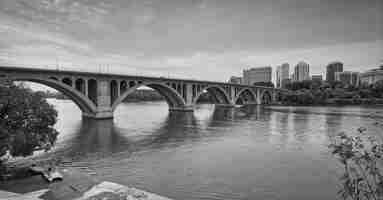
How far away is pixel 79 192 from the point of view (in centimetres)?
845

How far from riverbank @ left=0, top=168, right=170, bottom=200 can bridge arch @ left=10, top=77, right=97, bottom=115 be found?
2824cm

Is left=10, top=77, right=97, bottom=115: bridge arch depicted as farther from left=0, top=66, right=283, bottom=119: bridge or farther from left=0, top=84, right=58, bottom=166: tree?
left=0, top=84, right=58, bottom=166: tree

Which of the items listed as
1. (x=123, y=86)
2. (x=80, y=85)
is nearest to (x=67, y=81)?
(x=80, y=85)

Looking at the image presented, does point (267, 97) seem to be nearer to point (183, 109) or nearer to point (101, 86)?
point (183, 109)

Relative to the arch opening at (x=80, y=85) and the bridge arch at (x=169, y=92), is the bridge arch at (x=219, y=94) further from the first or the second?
the arch opening at (x=80, y=85)

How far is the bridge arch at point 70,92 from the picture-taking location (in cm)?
3219

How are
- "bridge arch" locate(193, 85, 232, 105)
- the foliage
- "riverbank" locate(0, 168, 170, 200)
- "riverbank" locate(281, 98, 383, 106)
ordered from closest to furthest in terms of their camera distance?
the foliage
"riverbank" locate(0, 168, 170, 200)
"bridge arch" locate(193, 85, 232, 105)
"riverbank" locate(281, 98, 383, 106)

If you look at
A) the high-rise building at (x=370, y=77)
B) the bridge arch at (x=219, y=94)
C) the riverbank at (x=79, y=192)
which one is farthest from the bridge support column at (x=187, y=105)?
the high-rise building at (x=370, y=77)

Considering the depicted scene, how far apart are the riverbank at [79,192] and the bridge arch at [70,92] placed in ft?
92.7

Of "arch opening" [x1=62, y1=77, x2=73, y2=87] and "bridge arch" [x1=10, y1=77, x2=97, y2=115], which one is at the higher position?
"arch opening" [x1=62, y1=77, x2=73, y2=87]

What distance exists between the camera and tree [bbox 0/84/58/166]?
9.62 metres

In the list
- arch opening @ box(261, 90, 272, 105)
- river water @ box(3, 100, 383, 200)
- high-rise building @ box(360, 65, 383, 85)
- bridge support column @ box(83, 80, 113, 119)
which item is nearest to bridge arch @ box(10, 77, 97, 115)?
bridge support column @ box(83, 80, 113, 119)

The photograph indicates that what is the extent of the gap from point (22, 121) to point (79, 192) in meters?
5.31

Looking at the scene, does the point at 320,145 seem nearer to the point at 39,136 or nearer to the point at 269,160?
the point at 269,160
